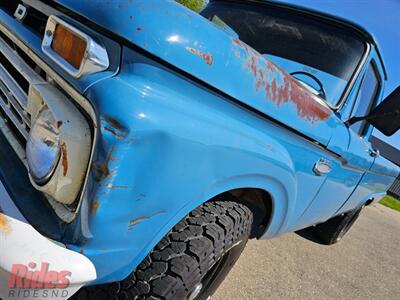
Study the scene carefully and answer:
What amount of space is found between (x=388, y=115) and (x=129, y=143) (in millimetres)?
1688

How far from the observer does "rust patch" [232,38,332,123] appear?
1409 mm

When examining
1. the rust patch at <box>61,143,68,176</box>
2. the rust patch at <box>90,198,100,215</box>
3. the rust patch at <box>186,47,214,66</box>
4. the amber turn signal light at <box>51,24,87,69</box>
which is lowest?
the rust patch at <box>90,198,100,215</box>

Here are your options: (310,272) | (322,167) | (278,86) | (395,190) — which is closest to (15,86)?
(278,86)

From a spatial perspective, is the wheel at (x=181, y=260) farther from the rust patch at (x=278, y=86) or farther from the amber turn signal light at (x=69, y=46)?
the amber turn signal light at (x=69, y=46)

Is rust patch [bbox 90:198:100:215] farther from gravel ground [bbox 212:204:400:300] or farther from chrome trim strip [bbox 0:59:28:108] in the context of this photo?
gravel ground [bbox 212:204:400:300]

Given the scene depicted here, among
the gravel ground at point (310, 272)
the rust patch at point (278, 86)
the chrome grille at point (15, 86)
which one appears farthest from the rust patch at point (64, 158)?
the gravel ground at point (310, 272)

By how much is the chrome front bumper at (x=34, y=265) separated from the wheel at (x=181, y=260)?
0.32 metres

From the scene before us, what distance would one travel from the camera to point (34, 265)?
3.34 ft

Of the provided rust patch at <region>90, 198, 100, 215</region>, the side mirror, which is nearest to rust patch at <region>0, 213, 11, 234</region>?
rust patch at <region>90, 198, 100, 215</region>

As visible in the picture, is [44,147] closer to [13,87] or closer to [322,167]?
[13,87]

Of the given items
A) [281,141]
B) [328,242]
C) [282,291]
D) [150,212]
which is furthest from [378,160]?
[150,212]

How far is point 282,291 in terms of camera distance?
2750 millimetres

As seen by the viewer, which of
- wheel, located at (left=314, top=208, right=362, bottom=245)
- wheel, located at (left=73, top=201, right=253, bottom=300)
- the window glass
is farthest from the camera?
wheel, located at (left=314, top=208, right=362, bottom=245)

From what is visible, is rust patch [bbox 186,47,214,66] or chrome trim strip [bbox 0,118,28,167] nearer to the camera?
rust patch [bbox 186,47,214,66]
